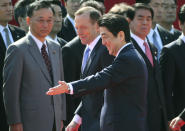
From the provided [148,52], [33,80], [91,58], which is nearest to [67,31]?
[148,52]

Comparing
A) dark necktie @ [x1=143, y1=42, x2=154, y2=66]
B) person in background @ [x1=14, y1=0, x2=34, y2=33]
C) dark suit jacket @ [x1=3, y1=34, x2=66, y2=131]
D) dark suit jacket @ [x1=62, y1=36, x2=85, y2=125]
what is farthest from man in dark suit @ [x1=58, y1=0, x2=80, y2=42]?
dark suit jacket @ [x1=3, y1=34, x2=66, y2=131]

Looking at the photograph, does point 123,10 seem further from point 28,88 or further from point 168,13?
point 168,13

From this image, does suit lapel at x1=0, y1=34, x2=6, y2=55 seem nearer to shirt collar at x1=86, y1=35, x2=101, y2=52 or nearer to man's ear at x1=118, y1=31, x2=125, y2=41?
shirt collar at x1=86, y1=35, x2=101, y2=52

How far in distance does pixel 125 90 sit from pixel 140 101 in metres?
0.15

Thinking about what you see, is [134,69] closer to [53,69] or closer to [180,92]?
[53,69]

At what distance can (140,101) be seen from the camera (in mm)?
4516

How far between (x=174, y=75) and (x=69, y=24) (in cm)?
205

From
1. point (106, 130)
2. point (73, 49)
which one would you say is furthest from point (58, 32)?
point (106, 130)

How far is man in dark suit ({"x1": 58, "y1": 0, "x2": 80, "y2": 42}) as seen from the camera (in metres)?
8.02

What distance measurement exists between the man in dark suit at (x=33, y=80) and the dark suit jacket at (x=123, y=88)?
121 centimetres

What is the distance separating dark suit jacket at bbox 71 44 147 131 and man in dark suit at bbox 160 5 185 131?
2.02 m

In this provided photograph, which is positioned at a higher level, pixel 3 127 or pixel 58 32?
pixel 58 32

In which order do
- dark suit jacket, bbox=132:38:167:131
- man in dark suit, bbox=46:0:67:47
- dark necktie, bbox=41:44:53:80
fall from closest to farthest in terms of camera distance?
dark necktie, bbox=41:44:53:80
dark suit jacket, bbox=132:38:167:131
man in dark suit, bbox=46:0:67:47

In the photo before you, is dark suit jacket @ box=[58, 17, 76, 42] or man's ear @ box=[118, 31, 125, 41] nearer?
man's ear @ box=[118, 31, 125, 41]
